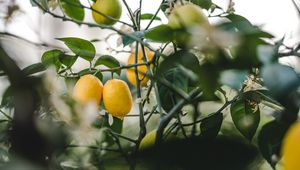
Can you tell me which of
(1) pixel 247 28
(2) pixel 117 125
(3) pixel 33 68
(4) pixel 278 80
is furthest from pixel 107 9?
(4) pixel 278 80

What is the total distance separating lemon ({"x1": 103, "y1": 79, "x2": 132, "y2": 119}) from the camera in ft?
2.20

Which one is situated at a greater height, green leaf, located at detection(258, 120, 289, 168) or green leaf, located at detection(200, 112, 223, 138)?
green leaf, located at detection(258, 120, 289, 168)

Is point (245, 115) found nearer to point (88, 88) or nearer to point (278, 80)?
point (88, 88)

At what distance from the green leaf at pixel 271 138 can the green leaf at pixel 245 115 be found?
82 millimetres

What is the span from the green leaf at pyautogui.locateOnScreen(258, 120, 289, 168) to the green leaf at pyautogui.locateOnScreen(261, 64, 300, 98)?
7 cm

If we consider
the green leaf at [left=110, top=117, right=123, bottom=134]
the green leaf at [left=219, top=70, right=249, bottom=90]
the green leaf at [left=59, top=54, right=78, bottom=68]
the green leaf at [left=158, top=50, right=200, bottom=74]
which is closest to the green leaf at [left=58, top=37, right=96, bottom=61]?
the green leaf at [left=59, top=54, right=78, bottom=68]

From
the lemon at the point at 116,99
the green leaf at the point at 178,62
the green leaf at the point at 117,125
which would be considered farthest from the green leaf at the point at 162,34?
the green leaf at the point at 117,125

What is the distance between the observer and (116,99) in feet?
2.20

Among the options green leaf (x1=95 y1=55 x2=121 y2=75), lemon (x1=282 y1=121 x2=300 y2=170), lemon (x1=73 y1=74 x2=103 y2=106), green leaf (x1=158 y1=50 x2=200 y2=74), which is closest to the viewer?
lemon (x1=282 y1=121 x2=300 y2=170)

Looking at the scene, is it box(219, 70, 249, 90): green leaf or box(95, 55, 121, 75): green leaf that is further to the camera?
box(95, 55, 121, 75): green leaf

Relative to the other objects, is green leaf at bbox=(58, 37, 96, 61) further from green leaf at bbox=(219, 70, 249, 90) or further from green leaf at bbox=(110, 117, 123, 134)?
green leaf at bbox=(219, 70, 249, 90)

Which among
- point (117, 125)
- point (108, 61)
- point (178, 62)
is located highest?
point (178, 62)

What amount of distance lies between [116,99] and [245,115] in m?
0.19

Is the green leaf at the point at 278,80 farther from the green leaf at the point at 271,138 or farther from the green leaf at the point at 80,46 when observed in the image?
the green leaf at the point at 80,46
